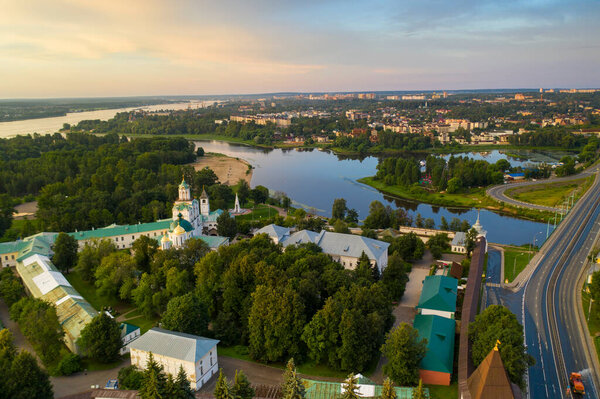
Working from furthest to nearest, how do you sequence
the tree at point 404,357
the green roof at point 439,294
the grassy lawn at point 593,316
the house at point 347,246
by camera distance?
the house at point 347,246 < the green roof at point 439,294 < the grassy lawn at point 593,316 < the tree at point 404,357

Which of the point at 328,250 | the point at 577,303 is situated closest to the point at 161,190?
the point at 328,250

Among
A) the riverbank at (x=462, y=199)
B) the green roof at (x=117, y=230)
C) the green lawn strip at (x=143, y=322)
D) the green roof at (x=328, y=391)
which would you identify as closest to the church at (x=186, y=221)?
the green roof at (x=117, y=230)

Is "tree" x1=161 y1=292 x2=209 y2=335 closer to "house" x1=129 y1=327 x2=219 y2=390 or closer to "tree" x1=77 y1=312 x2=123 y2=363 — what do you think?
"house" x1=129 y1=327 x2=219 y2=390

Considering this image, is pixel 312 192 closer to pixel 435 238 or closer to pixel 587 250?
pixel 435 238

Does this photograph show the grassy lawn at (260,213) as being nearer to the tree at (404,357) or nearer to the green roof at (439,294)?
the green roof at (439,294)

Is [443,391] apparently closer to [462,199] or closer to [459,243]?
[459,243]

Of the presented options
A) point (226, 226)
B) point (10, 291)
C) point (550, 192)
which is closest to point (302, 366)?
point (10, 291)

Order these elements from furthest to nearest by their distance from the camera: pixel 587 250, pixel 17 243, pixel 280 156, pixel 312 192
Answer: pixel 280 156 < pixel 312 192 < pixel 587 250 < pixel 17 243
